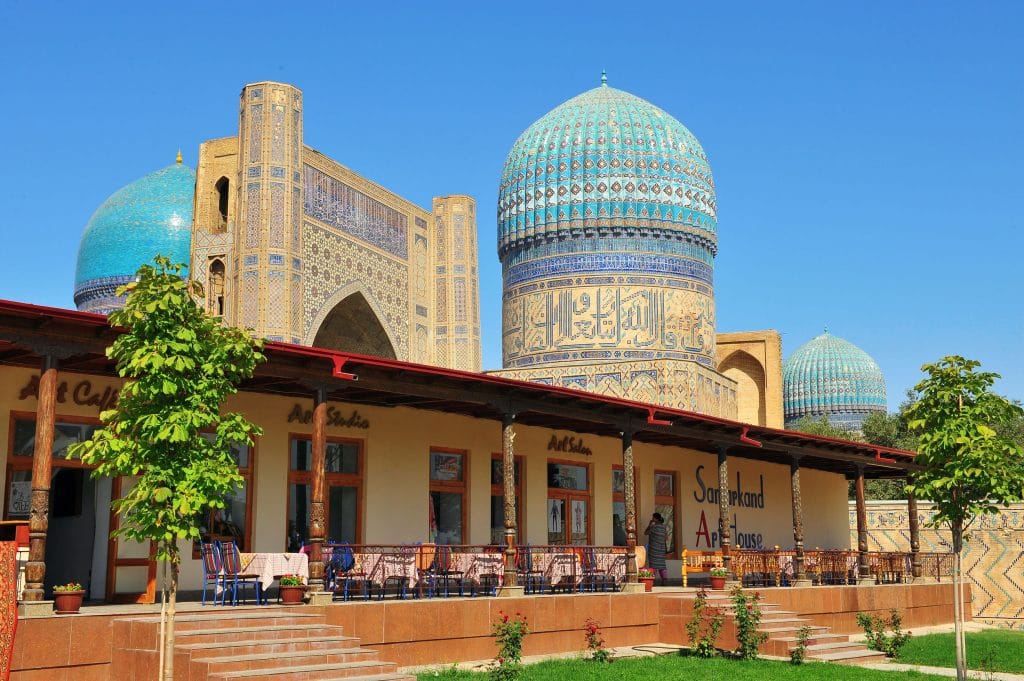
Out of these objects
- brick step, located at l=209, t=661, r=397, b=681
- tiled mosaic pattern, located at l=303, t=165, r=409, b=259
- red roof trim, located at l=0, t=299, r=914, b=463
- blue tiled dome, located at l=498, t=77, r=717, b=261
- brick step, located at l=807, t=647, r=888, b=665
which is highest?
blue tiled dome, located at l=498, t=77, r=717, b=261

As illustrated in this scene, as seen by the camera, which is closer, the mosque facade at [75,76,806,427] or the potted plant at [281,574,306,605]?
the potted plant at [281,574,306,605]

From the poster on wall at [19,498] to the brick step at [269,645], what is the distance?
12.5ft

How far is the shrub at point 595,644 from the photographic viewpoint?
1424cm

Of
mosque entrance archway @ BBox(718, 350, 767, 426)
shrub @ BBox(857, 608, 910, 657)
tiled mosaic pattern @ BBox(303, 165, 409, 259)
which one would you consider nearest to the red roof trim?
shrub @ BBox(857, 608, 910, 657)

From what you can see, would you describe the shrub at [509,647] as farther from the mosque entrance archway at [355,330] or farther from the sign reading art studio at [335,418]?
the mosque entrance archway at [355,330]

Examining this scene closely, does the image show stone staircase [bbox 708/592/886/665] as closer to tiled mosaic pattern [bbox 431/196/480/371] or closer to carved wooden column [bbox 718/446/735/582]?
carved wooden column [bbox 718/446/735/582]

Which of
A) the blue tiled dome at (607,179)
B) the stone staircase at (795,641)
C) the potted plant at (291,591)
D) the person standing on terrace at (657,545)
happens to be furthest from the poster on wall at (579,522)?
the blue tiled dome at (607,179)

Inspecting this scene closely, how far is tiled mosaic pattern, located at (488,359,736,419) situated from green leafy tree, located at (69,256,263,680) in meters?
18.7

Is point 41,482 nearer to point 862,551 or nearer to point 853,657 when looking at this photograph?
point 853,657

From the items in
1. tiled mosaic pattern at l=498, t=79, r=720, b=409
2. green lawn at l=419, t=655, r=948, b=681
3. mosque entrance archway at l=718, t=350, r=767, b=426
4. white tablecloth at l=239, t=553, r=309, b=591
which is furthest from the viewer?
mosque entrance archway at l=718, t=350, r=767, b=426

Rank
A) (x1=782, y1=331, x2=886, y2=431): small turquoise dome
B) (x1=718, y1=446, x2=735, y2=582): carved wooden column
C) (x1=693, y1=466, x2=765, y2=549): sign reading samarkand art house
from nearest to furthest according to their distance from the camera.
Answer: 1. (x1=718, y1=446, x2=735, y2=582): carved wooden column
2. (x1=693, y1=466, x2=765, y2=549): sign reading samarkand art house
3. (x1=782, y1=331, x2=886, y2=431): small turquoise dome

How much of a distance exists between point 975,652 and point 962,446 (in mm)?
6523

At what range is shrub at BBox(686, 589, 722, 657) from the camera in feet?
50.2

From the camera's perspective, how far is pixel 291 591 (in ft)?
41.1
